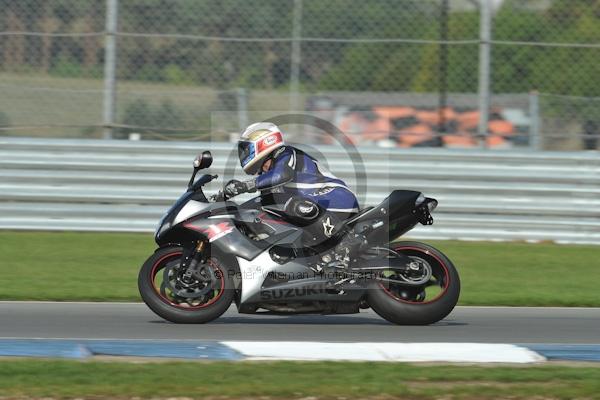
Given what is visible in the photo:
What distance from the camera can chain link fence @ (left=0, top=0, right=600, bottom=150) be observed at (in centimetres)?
1280

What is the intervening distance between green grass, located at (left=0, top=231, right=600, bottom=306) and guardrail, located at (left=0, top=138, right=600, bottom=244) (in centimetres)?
21

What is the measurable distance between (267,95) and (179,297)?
17.2 feet

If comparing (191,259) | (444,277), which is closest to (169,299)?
(191,259)

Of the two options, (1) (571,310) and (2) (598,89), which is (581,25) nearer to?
(2) (598,89)

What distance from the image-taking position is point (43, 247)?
12023 millimetres

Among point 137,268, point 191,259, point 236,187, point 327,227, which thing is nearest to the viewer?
point 236,187

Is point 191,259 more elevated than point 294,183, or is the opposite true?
point 294,183

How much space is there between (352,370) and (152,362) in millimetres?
1186

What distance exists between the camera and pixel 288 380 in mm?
6035

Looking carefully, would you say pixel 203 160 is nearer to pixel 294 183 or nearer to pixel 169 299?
pixel 294 183

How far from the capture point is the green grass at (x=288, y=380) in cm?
572

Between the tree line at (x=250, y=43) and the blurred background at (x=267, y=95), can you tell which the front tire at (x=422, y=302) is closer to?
the blurred background at (x=267, y=95)

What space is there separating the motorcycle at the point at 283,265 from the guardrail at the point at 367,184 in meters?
4.70

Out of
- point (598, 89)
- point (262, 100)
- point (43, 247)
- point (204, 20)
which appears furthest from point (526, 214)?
point (43, 247)
